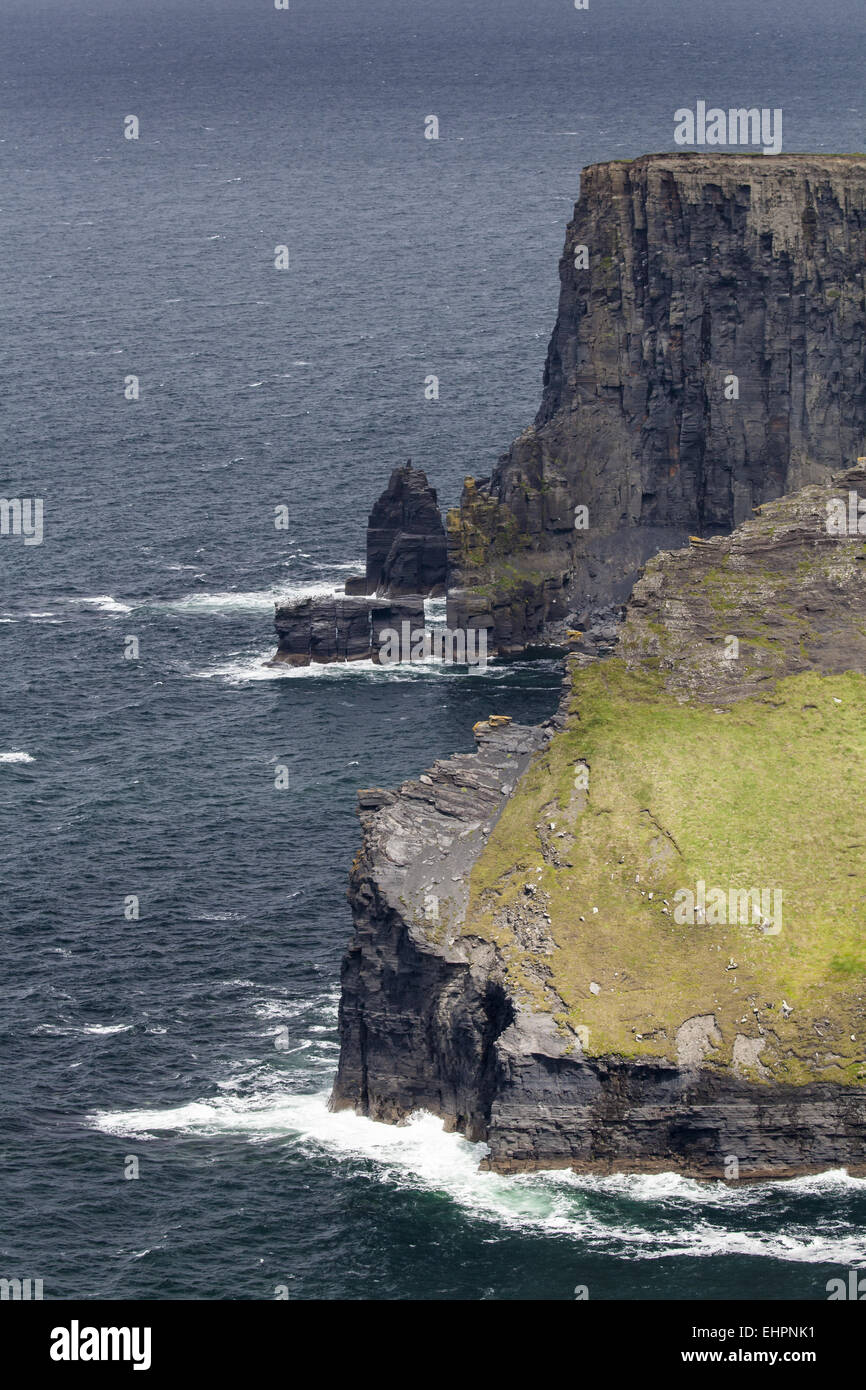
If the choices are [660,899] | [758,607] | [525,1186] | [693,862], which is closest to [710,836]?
[693,862]

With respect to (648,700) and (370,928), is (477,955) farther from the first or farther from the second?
(648,700)

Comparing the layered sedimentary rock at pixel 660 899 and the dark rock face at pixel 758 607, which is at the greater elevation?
the dark rock face at pixel 758 607

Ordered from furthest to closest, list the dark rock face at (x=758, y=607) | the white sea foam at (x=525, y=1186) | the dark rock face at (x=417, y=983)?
1. the dark rock face at (x=758, y=607)
2. the dark rock face at (x=417, y=983)
3. the white sea foam at (x=525, y=1186)

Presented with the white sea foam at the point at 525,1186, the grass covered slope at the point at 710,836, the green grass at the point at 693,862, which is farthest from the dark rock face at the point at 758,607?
the white sea foam at the point at 525,1186

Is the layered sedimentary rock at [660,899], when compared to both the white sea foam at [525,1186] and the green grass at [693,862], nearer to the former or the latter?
the green grass at [693,862]

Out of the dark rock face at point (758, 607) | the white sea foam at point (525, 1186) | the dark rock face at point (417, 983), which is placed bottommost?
the white sea foam at point (525, 1186)

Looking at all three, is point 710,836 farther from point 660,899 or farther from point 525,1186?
point 525,1186

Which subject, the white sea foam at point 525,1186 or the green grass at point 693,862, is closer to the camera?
the white sea foam at point 525,1186
